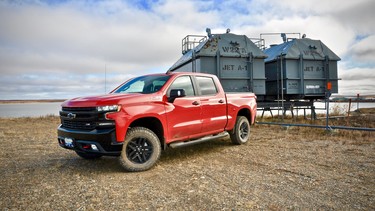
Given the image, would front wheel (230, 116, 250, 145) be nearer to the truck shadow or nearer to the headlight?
the truck shadow

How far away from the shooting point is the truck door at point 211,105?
5705mm

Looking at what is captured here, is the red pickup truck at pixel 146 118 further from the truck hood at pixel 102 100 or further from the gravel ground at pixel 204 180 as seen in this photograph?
the gravel ground at pixel 204 180

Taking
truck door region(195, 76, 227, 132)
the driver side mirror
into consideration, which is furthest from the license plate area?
truck door region(195, 76, 227, 132)

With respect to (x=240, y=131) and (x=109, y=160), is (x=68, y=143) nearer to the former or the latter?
(x=109, y=160)

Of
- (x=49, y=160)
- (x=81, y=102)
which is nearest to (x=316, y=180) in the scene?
(x=81, y=102)

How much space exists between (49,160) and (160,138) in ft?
8.82

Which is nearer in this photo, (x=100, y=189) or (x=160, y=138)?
(x=100, y=189)

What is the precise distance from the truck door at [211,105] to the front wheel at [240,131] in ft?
2.32

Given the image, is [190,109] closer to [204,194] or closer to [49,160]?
[204,194]

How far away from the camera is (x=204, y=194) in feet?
11.3

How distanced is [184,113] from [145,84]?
3.60ft

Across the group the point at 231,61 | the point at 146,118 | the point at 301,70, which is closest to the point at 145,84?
the point at 146,118

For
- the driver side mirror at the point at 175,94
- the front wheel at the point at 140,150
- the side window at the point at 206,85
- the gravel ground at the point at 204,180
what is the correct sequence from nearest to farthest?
1. the gravel ground at the point at 204,180
2. the front wheel at the point at 140,150
3. the driver side mirror at the point at 175,94
4. the side window at the point at 206,85

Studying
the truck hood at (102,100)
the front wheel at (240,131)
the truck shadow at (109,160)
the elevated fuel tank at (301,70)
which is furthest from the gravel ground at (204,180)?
the elevated fuel tank at (301,70)
